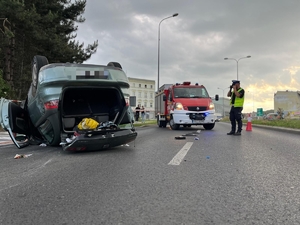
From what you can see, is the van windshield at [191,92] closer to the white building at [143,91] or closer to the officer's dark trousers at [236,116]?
the officer's dark trousers at [236,116]

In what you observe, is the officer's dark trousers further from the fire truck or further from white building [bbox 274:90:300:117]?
white building [bbox 274:90:300:117]

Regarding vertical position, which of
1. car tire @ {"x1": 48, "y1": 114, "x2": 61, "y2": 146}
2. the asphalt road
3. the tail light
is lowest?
the asphalt road

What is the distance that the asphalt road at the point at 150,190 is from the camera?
2494 millimetres

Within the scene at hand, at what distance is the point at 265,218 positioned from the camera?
2443mm

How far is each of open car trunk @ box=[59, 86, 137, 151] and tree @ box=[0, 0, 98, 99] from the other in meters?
9.94

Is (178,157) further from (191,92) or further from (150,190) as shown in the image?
(191,92)

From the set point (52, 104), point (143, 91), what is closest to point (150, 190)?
point (52, 104)

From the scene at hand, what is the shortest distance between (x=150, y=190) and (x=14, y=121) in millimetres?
4518

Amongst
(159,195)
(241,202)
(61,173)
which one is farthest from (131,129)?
(241,202)

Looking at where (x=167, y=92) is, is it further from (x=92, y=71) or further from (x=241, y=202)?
(x=241, y=202)

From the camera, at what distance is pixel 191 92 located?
13.7 m

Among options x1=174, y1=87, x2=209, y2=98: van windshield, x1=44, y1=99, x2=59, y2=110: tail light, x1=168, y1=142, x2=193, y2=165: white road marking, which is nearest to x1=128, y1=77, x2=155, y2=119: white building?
x1=174, y1=87, x2=209, y2=98: van windshield

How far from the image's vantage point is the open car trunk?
552 cm

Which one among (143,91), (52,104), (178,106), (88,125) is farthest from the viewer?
(143,91)
